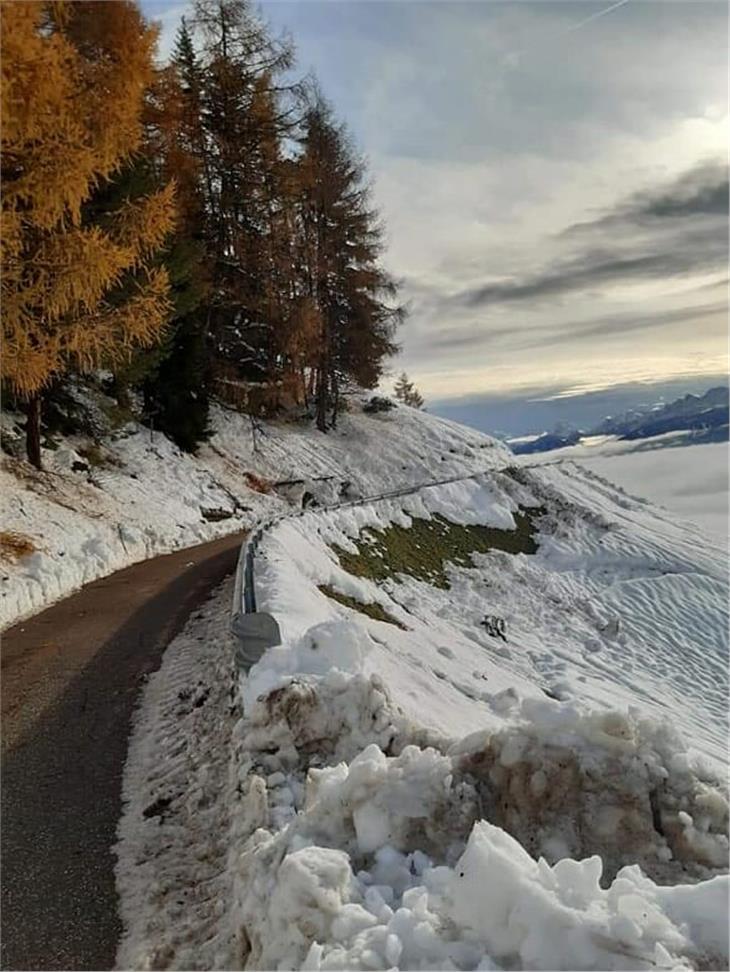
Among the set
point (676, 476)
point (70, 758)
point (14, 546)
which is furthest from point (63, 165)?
point (676, 476)

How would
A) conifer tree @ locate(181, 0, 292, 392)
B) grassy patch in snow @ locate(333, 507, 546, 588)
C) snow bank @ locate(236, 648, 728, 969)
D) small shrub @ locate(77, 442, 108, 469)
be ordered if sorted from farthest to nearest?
conifer tree @ locate(181, 0, 292, 392) < small shrub @ locate(77, 442, 108, 469) < grassy patch in snow @ locate(333, 507, 546, 588) < snow bank @ locate(236, 648, 728, 969)

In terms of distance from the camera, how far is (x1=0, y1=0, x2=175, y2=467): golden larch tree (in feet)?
29.4

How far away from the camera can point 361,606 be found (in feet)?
40.2

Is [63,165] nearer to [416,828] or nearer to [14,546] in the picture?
[14,546]

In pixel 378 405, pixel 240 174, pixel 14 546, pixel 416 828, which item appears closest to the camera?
pixel 416 828

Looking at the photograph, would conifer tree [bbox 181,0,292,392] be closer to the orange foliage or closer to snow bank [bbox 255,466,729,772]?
snow bank [bbox 255,466,729,772]

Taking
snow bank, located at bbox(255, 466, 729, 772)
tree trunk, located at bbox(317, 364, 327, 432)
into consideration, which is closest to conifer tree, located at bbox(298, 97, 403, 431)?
tree trunk, located at bbox(317, 364, 327, 432)

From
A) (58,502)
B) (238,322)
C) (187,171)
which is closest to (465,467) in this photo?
(238,322)

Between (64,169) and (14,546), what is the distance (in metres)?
5.72

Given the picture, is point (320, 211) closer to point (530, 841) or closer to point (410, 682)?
point (410, 682)

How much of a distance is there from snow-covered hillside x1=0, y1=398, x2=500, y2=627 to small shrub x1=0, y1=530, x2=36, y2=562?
0.10ft

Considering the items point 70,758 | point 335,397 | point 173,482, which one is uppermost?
point 335,397

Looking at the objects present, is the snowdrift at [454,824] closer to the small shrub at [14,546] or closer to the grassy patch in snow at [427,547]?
the small shrub at [14,546]

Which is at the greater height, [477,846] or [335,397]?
[335,397]
